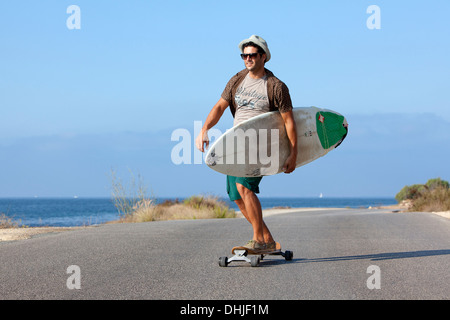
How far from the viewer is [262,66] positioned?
668 cm

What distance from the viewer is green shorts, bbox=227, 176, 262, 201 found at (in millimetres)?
6645

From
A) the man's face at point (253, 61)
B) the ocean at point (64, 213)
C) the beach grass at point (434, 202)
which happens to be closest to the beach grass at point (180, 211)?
the ocean at point (64, 213)

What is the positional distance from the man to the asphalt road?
0.78 metres

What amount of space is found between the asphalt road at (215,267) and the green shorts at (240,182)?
0.87 m

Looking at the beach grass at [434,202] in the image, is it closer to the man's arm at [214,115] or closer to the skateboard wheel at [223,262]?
the man's arm at [214,115]

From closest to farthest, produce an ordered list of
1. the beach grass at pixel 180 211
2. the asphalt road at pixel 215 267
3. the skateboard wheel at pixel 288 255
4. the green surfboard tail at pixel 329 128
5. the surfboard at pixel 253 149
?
the asphalt road at pixel 215 267 → the surfboard at pixel 253 149 → the skateboard wheel at pixel 288 255 → the green surfboard tail at pixel 329 128 → the beach grass at pixel 180 211

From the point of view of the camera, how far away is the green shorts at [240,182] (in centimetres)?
664

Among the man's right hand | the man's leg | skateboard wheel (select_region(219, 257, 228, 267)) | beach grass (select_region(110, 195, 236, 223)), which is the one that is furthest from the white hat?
beach grass (select_region(110, 195, 236, 223))

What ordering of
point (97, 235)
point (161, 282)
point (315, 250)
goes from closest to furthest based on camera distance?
point (161, 282), point (315, 250), point (97, 235)
